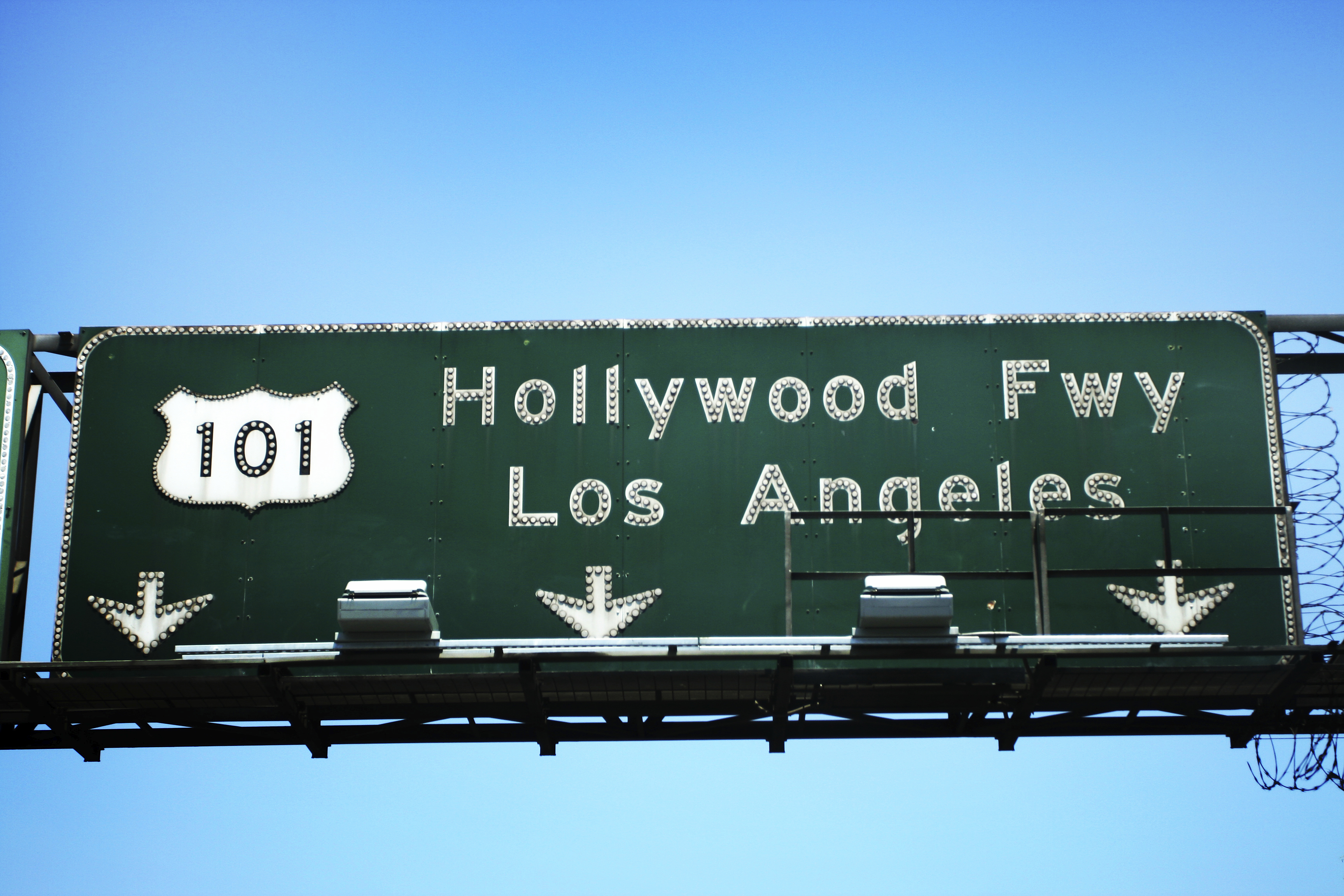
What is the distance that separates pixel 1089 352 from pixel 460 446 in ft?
21.2

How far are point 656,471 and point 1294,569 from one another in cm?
613

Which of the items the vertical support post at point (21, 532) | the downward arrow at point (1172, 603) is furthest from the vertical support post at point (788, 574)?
the vertical support post at point (21, 532)

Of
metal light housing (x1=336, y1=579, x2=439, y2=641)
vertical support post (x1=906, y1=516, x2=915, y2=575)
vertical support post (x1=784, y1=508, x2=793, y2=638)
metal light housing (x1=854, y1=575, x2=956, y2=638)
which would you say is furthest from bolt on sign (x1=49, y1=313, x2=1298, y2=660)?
metal light housing (x1=854, y1=575, x2=956, y2=638)

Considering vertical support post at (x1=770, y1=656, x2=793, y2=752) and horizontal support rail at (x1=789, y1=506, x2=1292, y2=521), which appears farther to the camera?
vertical support post at (x1=770, y1=656, x2=793, y2=752)

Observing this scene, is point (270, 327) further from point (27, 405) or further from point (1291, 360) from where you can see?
point (1291, 360)

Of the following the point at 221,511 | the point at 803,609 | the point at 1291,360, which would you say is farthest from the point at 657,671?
the point at 1291,360

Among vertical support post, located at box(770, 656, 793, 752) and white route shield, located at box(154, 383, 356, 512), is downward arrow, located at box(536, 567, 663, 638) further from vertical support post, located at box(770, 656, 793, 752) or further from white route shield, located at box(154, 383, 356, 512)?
white route shield, located at box(154, 383, 356, 512)

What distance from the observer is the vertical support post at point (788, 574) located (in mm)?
14258

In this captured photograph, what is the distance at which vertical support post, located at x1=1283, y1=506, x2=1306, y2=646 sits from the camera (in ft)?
48.6

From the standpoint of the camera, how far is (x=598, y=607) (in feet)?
52.5

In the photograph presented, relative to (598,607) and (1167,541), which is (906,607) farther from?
(598,607)

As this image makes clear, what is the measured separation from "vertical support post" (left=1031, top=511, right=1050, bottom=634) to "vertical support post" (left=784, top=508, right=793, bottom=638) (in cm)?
217

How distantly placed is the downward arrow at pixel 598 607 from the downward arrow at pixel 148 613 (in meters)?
3.48

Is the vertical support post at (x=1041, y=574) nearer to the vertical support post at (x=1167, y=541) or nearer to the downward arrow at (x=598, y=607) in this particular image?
the vertical support post at (x=1167, y=541)
